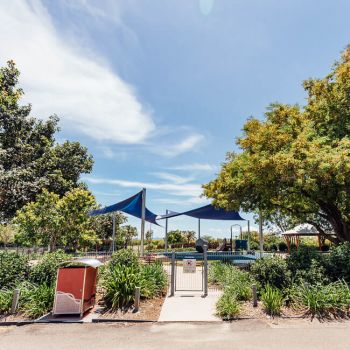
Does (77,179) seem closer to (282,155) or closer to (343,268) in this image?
(282,155)

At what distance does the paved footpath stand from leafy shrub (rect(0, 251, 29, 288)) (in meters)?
2.46

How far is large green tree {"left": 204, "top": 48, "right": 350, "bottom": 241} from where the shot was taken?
465 inches

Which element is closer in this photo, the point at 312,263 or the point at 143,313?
the point at 143,313

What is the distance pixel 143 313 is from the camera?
28.5ft

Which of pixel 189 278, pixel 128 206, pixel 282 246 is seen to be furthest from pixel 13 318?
pixel 282 246

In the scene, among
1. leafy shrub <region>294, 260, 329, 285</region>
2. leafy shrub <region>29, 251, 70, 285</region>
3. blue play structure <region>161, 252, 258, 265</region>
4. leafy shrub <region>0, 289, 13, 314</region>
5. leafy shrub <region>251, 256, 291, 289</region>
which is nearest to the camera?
leafy shrub <region>0, 289, 13, 314</region>

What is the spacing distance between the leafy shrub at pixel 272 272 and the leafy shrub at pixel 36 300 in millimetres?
6927

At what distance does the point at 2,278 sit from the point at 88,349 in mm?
5467

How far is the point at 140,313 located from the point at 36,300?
324 cm

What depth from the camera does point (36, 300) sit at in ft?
29.0

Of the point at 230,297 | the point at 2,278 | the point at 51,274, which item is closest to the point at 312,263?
the point at 230,297

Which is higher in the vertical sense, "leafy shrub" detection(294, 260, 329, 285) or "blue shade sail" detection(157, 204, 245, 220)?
"blue shade sail" detection(157, 204, 245, 220)

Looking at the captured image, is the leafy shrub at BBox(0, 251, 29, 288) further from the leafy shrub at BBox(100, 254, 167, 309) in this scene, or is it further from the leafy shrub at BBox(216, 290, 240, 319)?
the leafy shrub at BBox(216, 290, 240, 319)

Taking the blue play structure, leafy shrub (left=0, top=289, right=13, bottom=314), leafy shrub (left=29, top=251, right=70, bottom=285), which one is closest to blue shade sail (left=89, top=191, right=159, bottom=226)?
the blue play structure
